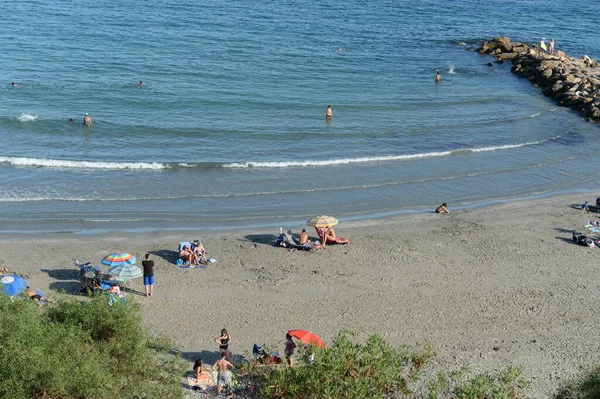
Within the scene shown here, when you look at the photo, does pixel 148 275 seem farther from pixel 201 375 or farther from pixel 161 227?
A: pixel 161 227

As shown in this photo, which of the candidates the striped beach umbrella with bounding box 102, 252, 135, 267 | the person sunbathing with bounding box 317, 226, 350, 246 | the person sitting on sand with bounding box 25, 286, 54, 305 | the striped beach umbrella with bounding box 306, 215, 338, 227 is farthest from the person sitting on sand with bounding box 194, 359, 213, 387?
the striped beach umbrella with bounding box 306, 215, 338, 227

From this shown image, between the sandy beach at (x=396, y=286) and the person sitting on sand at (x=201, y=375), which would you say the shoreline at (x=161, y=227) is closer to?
the sandy beach at (x=396, y=286)

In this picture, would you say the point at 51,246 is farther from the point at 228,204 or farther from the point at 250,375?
the point at 250,375

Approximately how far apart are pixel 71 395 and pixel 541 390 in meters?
9.81

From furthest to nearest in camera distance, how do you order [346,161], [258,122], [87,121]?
[258,122]
[87,121]
[346,161]

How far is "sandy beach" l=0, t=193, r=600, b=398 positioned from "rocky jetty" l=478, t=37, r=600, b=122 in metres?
17.9

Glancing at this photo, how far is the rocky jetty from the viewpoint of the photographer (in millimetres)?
43791

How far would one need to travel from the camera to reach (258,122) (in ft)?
126

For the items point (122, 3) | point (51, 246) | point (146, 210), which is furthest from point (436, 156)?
point (122, 3)

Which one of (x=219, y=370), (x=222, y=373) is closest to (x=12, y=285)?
(x=219, y=370)

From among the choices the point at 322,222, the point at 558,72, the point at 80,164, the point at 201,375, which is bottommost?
the point at 201,375

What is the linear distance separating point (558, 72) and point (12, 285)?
39.6 meters

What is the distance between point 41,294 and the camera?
19625 mm

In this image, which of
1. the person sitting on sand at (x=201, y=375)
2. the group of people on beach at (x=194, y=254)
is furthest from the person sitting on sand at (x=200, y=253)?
the person sitting on sand at (x=201, y=375)
